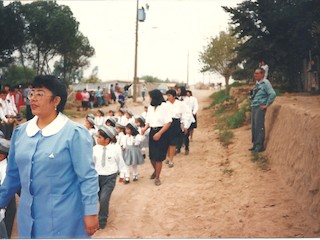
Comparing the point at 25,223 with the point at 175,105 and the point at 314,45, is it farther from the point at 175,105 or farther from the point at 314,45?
the point at 314,45

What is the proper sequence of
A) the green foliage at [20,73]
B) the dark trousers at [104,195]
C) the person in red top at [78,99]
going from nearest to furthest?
the dark trousers at [104,195], the green foliage at [20,73], the person in red top at [78,99]

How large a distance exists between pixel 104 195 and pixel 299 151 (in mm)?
2187

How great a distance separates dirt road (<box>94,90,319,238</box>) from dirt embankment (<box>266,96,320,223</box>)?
116mm

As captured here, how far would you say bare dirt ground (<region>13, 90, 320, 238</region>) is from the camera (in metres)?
2.88

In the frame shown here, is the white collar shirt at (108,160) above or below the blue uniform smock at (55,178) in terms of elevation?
below

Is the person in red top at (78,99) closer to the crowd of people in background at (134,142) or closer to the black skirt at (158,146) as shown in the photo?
the crowd of people in background at (134,142)

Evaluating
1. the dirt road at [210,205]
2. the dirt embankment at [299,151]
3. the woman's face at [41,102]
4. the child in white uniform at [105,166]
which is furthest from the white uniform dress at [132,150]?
the woman's face at [41,102]

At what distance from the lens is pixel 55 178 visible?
5.41 feet

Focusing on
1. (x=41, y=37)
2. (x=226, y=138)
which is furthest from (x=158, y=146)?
(x=226, y=138)

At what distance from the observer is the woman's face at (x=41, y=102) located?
5.64 feet

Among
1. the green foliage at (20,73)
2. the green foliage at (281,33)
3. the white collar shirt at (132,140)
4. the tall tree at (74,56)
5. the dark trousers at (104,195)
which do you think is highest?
the green foliage at (281,33)

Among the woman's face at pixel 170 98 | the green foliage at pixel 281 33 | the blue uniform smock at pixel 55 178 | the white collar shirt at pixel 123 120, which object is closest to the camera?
the blue uniform smock at pixel 55 178

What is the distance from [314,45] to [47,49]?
3.66 meters

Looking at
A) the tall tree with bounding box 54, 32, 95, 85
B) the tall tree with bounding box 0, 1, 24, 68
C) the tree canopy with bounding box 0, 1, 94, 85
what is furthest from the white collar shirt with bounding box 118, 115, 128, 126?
the tall tree with bounding box 0, 1, 24, 68
